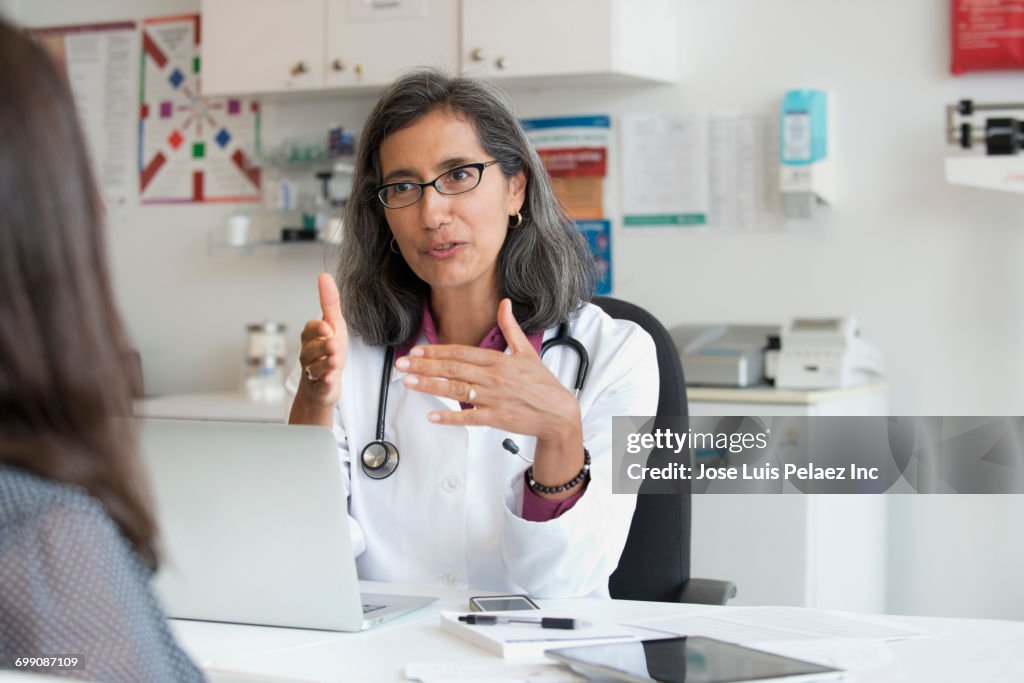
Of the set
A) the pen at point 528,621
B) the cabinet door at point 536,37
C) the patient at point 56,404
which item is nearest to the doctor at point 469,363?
the pen at point 528,621

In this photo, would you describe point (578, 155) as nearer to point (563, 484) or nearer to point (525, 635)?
point (563, 484)

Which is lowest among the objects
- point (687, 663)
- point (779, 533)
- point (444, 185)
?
point (779, 533)

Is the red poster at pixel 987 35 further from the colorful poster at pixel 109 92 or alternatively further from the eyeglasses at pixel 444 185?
the colorful poster at pixel 109 92

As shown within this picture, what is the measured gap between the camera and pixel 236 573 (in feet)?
4.13

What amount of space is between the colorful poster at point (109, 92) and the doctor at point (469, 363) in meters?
2.27

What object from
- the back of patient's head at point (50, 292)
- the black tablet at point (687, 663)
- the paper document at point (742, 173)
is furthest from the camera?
the paper document at point (742, 173)

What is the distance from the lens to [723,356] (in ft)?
8.94

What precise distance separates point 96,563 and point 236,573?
2.02ft

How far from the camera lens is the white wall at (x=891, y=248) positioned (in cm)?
295

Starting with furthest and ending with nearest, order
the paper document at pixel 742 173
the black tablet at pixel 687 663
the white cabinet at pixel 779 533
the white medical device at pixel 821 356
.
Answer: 1. the paper document at pixel 742 173
2. the white medical device at pixel 821 356
3. the white cabinet at pixel 779 533
4. the black tablet at pixel 687 663

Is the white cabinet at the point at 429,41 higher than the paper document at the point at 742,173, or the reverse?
the white cabinet at the point at 429,41

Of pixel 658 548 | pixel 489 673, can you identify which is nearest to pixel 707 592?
pixel 658 548

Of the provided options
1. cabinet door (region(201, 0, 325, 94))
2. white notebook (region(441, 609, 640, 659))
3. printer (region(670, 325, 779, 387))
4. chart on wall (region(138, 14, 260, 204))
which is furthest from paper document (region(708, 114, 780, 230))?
white notebook (region(441, 609, 640, 659))

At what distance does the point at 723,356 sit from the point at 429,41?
118cm
